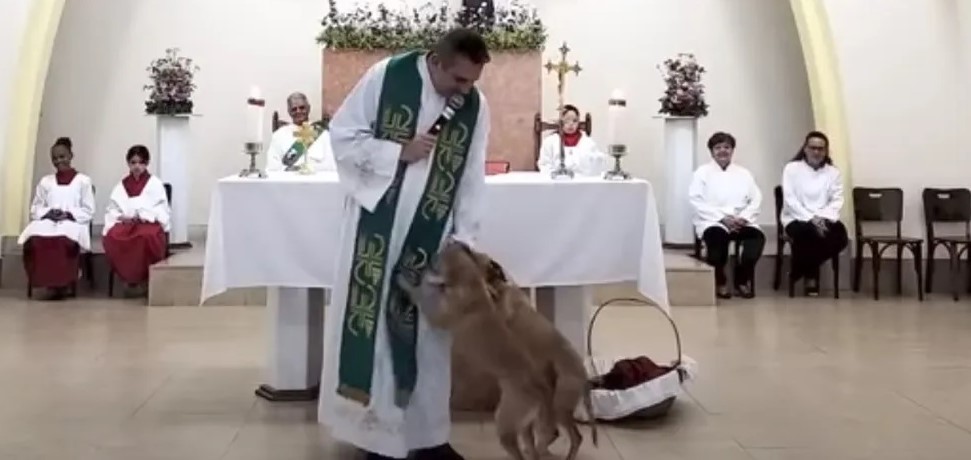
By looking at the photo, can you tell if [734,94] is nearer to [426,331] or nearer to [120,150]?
[120,150]

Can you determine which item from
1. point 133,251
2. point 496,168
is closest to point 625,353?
point 496,168

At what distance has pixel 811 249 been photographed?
9.77 m

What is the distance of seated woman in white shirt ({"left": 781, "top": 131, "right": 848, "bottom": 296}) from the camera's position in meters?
9.77

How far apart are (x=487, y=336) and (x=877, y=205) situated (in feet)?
24.0

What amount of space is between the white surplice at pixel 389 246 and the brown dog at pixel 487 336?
0.82ft

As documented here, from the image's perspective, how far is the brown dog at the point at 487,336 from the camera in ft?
12.6

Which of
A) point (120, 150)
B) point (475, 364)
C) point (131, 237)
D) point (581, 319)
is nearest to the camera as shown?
point (475, 364)

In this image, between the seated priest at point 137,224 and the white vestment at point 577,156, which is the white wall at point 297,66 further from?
the white vestment at point 577,156

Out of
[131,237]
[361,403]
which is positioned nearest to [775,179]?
[131,237]

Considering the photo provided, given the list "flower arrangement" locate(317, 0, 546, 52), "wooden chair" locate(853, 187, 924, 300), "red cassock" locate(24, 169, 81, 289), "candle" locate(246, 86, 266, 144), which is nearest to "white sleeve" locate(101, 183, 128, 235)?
"red cassock" locate(24, 169, 81, 289)

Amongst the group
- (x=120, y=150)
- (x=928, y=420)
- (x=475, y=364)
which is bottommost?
(x=928, y=420)

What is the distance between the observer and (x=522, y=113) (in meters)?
10.1

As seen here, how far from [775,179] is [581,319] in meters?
6.20

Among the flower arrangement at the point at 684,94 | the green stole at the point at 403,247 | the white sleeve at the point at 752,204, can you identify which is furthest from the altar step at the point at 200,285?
the green stole at the point at 403,247
